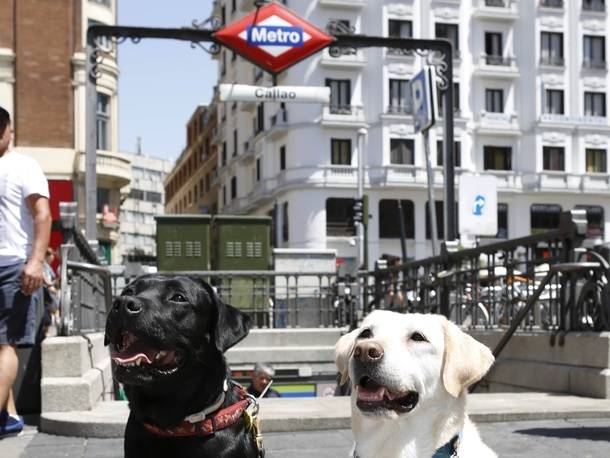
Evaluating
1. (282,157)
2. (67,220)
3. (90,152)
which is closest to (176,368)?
(67,220)

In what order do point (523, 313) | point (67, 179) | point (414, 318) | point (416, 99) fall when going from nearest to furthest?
1. point (414, 318)
2. point (523, 313)
3. point (416, 99)
4. point (67, 179)

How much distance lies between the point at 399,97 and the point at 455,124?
3.67 meters

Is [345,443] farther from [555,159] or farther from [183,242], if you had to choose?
[555,159]

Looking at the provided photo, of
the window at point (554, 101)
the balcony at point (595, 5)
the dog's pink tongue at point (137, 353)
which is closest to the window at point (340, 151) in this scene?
the window at point (554, 101)

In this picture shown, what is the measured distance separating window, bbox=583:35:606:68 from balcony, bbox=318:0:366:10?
1437cm

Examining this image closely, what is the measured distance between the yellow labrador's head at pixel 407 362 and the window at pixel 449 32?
54.6 m

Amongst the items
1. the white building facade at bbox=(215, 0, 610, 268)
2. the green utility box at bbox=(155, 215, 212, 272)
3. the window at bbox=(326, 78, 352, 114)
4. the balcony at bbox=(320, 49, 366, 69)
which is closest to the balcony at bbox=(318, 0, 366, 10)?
the white building facade at bbox=(215, 0, 610, 268)

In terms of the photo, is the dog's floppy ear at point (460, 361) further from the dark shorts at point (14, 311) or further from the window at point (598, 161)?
the window at point (598, 161)

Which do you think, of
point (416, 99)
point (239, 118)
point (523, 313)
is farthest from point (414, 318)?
point (239, 118)

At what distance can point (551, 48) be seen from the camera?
57.8 metres

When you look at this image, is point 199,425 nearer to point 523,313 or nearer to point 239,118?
point 523,313

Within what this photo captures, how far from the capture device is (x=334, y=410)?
7824mm

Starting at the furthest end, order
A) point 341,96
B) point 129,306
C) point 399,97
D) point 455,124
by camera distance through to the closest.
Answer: point 455,124 < point 399,97 < point 341,96 < point 129,306

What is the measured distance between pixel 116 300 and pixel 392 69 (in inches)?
2076
